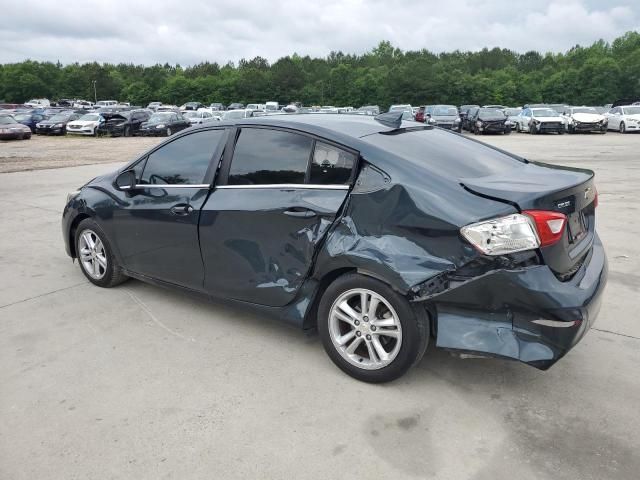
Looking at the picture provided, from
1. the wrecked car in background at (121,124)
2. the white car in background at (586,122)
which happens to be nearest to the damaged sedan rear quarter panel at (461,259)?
the white car in background at (586,122)

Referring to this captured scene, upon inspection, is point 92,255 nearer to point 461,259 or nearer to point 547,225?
point 461,259

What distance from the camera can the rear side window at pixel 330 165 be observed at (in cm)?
345

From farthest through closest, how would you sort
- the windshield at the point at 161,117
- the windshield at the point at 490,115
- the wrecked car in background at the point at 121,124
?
the wrecked car in background at the point at 121,124, the windshield at the point at 490,115, the windshield at the point at 161,117

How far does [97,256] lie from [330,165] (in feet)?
9.02

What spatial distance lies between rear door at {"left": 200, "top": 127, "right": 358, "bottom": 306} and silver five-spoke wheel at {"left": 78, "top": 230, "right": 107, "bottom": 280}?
5.04 ft

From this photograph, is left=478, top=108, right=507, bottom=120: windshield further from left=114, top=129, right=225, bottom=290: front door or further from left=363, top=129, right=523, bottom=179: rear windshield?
left=114, top=129, right=225, bottom=290: front door

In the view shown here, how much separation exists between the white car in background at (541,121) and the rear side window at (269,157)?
3084 cm

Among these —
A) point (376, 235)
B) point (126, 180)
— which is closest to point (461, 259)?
point (376, 235)

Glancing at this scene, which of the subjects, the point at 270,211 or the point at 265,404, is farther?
the point at 270,211

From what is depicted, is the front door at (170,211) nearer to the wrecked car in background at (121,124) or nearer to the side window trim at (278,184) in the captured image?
the side window trim at (278,184)

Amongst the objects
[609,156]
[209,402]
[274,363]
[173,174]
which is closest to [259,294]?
[274,363]

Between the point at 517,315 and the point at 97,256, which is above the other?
the point at 517,315

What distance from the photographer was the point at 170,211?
4.26 m

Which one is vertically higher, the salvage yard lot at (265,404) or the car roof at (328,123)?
the car roof at (328,123)
